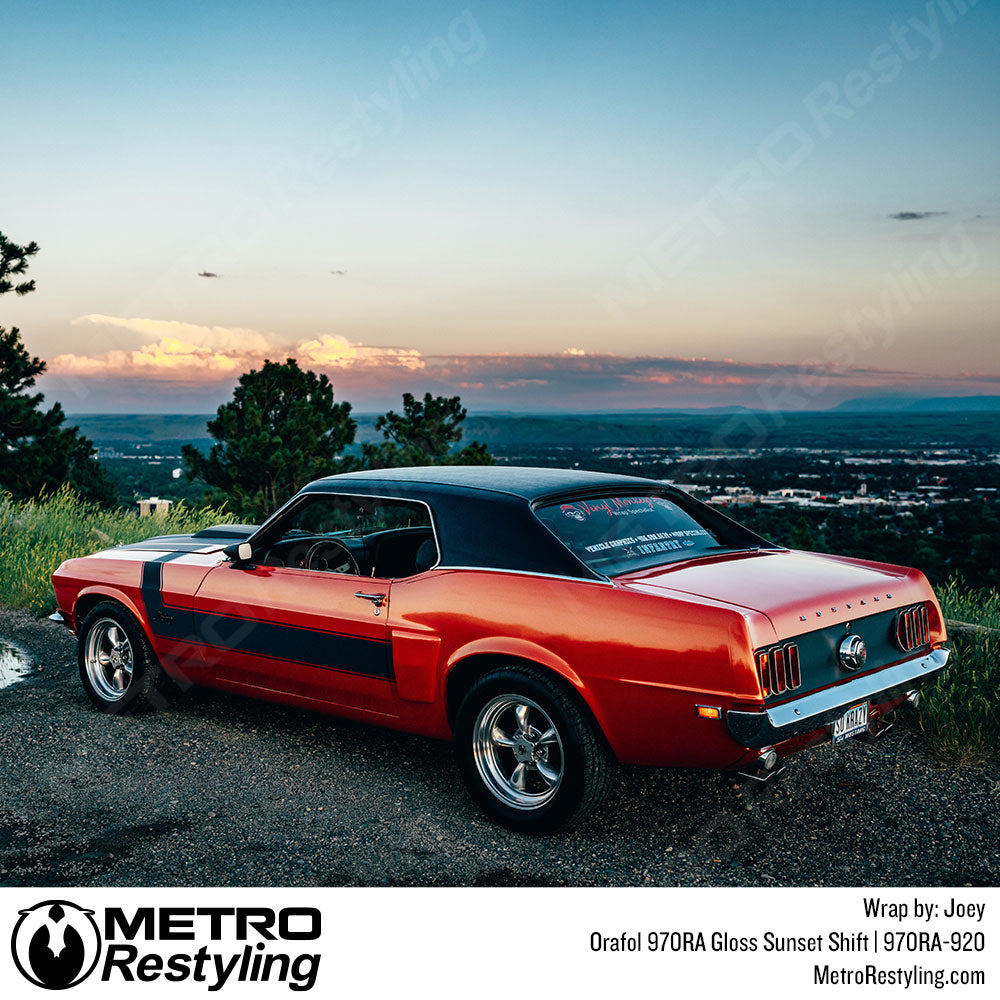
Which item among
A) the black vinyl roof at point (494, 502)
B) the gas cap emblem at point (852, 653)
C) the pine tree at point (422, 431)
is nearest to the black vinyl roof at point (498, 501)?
the black vinyl roof at point (494, 502)

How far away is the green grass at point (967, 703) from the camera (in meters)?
4.68

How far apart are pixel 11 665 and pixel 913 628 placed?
636cm

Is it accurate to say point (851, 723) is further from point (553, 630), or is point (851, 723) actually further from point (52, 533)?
point (52, 533)

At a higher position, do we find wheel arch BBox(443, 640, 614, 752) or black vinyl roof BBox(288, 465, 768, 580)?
black vinyl roof BBox(288, 465, 768, 580)

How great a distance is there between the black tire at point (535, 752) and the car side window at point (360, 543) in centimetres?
73

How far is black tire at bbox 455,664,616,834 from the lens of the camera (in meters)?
3.58

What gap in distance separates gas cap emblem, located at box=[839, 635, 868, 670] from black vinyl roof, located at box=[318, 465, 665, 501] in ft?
4.40

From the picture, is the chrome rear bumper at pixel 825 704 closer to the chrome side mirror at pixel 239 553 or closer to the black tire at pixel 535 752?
the black tire at pixel 535 752

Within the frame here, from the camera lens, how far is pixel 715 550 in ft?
14.5

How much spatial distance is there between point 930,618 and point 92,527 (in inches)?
427
